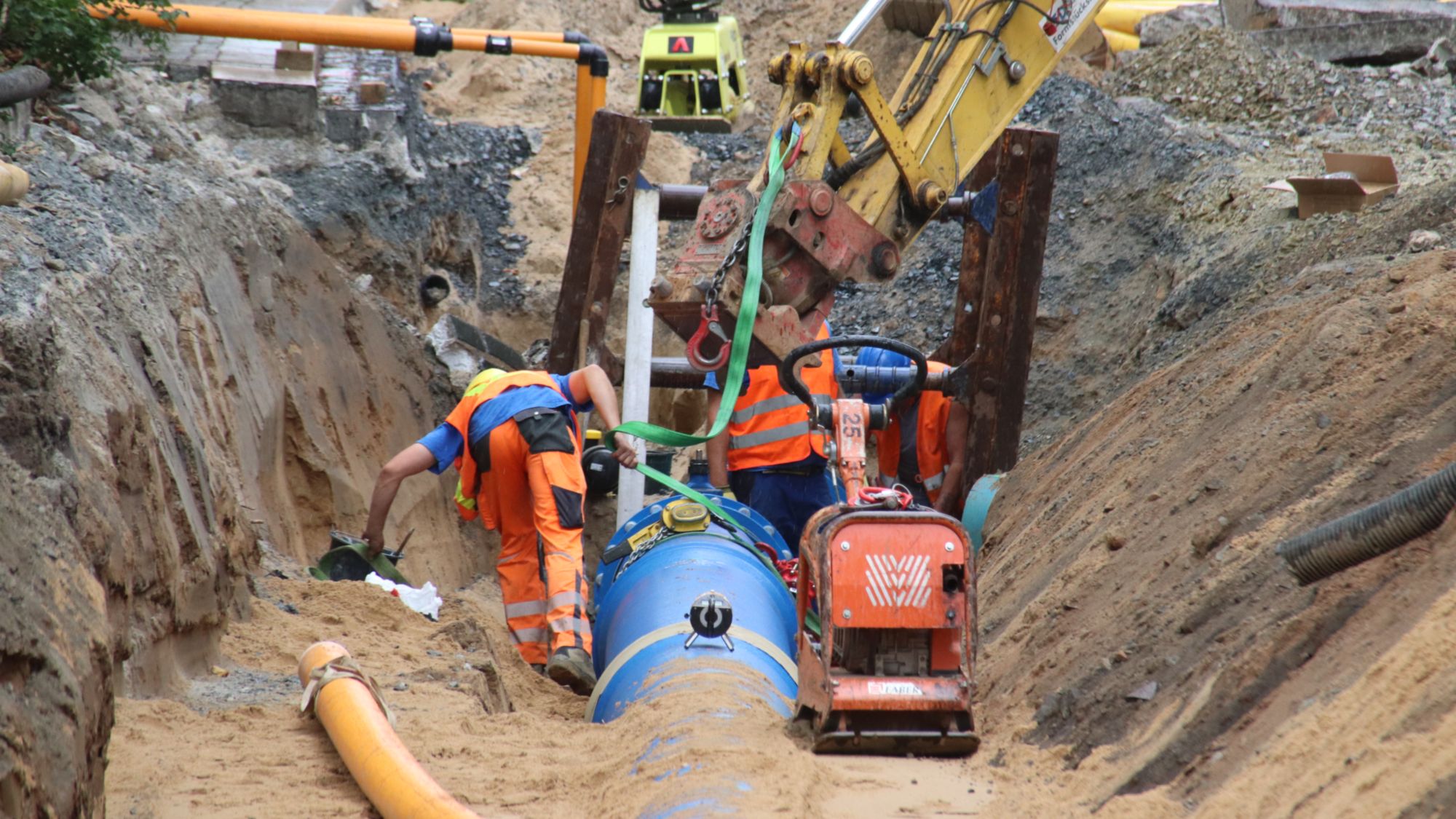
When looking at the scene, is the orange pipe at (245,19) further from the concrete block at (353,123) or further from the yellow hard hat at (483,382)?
the yellow hard hat at (483,382)

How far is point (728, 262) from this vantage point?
587 cm

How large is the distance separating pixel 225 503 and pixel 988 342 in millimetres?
3903

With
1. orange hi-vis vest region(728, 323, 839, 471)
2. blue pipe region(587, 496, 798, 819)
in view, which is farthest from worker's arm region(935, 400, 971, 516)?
blue pipe region(587, 496, 798, 819)

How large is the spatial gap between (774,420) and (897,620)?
3.35 m

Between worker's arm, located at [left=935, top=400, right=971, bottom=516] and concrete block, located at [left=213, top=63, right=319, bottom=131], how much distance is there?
5.72m

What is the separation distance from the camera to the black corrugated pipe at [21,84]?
6.00 metres

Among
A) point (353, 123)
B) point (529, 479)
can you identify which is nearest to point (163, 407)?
point (529, 479)

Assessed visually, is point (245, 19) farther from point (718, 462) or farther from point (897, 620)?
point (897, 620)

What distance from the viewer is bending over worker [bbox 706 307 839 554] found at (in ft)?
23.1

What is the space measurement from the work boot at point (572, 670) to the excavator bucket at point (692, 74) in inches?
291

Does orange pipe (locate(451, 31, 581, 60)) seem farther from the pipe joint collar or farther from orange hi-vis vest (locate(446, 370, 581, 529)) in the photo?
orange hi-vis vest (locate(446, 370, 581, 529))

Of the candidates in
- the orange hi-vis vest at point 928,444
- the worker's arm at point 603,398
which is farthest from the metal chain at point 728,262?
the orange hi-vis vest at point 928,444

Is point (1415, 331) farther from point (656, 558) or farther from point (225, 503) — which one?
point (225, 503)

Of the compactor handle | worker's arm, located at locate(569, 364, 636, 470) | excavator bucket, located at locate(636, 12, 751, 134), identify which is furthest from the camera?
excavator bucket, located at locate(636, 12, 751, 134)
